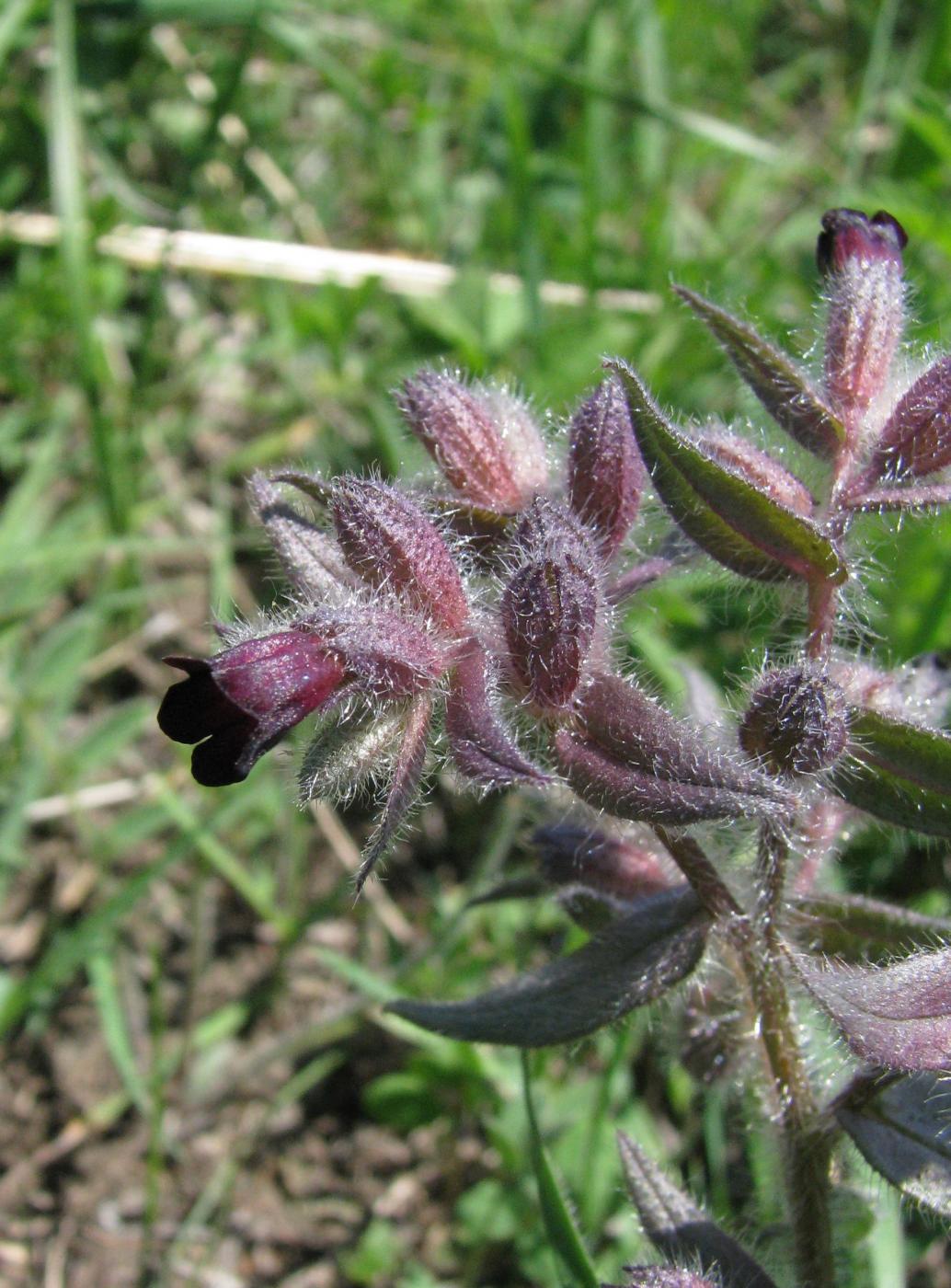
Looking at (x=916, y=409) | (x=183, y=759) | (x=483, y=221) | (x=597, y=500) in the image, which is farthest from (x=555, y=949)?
(x=483, y=221)

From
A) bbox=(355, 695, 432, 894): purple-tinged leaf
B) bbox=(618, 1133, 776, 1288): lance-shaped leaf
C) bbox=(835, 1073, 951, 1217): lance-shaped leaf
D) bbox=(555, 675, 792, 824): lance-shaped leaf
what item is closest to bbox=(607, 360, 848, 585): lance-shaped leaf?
bbox=(555, 675, 792, 824): lance-shaped leaf

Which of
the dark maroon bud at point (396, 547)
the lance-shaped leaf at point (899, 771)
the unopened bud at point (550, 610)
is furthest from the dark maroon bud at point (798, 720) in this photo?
the dark maroon bud at point (396, 547)

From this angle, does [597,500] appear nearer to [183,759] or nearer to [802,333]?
[802,333]

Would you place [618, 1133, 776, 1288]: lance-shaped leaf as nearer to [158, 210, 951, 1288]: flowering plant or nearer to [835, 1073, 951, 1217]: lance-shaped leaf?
[158, 210, 951, 1288]: flowering plant

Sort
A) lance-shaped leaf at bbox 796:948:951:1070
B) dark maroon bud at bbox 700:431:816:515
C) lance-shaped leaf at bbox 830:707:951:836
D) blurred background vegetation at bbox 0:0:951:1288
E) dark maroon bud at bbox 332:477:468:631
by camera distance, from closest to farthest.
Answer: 1. lance-shaped leaf at bbox 796:948:951:1070
2. dark maroon bud at bbox 332:477:468:631
3. lance-shaped leaf at bbox 830:707:951:836
4. dark maroon bud at bbox 700:431:816:515
5. blurred background vegetation at bbox 0:0:951:1288

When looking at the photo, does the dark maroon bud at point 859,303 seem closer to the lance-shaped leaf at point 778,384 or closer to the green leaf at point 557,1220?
the lance-shaped leaf at point 778,384

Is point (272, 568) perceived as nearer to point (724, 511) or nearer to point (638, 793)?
point (724, 511)
